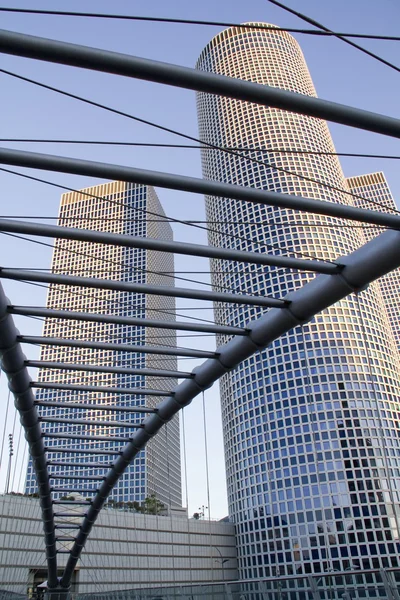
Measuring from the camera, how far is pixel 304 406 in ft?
271

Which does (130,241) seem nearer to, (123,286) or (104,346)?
(123,286)

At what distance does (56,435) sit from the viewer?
21125 millimetres

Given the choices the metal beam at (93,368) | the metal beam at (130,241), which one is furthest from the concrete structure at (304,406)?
the metal beam at (130,241)

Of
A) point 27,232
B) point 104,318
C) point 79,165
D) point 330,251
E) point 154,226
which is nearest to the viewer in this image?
point 79,165

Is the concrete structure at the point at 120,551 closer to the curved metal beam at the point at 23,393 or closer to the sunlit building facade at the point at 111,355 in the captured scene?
the curved metal beam at the point at 23,393

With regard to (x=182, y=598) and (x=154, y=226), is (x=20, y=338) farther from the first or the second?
(x=154, y=226)

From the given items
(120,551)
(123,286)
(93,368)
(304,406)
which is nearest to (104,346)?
(93,368)

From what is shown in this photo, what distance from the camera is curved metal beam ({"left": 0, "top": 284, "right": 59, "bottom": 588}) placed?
1449 cm

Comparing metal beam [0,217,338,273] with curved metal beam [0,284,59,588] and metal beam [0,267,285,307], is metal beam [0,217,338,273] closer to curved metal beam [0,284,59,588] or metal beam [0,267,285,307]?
metal beam [0,267,285,307]

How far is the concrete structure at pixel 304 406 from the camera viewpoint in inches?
2899

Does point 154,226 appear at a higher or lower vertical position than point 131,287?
higher

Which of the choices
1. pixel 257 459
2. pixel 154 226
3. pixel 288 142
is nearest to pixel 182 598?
pixel 257 459

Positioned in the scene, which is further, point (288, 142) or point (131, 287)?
point (288, 142)

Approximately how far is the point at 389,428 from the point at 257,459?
20934mm
